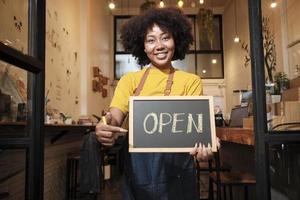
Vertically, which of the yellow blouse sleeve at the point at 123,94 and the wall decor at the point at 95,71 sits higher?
the wall decor at the point at 95,71

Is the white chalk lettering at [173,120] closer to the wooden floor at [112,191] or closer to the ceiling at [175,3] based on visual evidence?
the wooden floor at [112,191]

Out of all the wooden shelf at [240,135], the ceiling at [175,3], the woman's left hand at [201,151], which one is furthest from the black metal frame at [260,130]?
the ceiling at [175,3]

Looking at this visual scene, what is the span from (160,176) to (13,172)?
0.61 meters

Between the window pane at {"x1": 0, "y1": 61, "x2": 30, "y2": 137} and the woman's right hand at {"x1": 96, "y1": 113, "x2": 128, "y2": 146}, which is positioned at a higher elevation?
the window pane at {"x1": 0, "y1": 61, "x2": 30, "y2": 137}

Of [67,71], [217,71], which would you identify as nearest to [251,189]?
[67,71]

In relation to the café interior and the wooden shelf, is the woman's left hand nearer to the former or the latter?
the café interior

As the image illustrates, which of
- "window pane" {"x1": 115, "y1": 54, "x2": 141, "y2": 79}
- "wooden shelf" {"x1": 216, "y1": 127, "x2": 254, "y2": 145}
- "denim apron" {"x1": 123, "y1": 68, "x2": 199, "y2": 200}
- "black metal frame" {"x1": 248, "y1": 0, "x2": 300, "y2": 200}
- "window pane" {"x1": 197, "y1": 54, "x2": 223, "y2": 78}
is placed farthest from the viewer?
"window pane" {"x1": 115, "y1": 54, "x2": 141, "y2": 79}

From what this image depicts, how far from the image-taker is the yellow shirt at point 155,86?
135cm

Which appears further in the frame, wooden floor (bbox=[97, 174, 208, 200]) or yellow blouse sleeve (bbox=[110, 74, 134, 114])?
wooden floor (bbox=[97, 174, 208, 200])

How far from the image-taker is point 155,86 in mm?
1374

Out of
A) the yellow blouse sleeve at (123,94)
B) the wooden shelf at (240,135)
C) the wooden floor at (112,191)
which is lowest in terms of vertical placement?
the wooden floor at (112,191)

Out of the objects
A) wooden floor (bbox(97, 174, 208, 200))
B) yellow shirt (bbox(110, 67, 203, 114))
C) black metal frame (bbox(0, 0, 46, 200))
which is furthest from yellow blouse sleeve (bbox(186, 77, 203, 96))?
wooden floor (bbox(97, 174, 208, 200))

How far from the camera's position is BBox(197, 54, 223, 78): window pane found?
8977 mm

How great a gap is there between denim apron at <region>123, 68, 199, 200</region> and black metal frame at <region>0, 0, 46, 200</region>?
395mm
